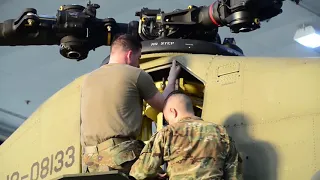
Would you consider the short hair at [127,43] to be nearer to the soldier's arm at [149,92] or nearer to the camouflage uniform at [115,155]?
the soldier's arm at [149,92]

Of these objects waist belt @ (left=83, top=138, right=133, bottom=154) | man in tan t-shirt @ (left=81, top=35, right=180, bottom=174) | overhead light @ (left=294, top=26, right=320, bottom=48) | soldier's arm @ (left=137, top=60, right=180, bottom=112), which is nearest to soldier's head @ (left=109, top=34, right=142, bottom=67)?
man in tan t-shirt @ (left=81, top=35, right=180, bottom=174)

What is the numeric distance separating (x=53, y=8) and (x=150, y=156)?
5563 mm

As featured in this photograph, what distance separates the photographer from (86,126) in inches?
140

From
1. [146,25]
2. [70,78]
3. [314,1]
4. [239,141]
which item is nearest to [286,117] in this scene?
[239,141]

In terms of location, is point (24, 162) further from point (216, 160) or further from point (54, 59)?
point (54, 59)

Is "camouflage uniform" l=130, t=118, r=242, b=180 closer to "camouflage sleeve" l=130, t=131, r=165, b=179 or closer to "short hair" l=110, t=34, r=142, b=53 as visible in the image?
"camouflage sleeve" l=130, t=131, r=165, b=179

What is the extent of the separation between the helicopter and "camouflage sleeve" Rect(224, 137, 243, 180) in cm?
20

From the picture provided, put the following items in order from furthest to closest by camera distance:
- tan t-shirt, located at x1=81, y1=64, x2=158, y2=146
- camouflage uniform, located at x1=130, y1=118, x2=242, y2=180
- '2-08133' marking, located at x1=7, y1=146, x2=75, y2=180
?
'2-08133' marking, located at x1=7, y1=146, x2=75, y2=180 < tan t-shirt, located at x1=81, y1=64, x2=158, y2=146 < camouflage uniform, located at x1=130, y1=118, x2=242, y2=180

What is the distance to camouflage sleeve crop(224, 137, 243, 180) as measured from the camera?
3.12m

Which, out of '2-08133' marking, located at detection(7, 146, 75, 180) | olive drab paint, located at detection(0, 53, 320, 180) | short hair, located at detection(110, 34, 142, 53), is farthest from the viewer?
'2-08133' marking, located at detection(7, 146, 75, 180)

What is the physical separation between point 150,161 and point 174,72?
96cm

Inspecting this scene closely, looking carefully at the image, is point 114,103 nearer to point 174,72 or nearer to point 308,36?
point 174,72

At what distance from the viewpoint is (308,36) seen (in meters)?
8.75

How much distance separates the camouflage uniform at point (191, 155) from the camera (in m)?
3.08
